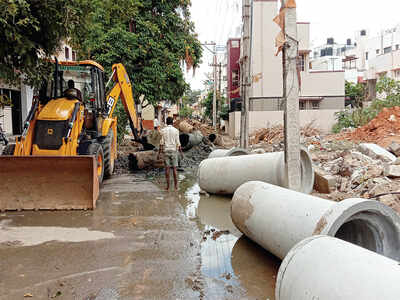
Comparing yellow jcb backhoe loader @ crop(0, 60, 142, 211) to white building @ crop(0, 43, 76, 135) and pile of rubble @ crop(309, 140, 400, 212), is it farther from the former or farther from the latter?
white building @ crop(0, 43, 76, 135)

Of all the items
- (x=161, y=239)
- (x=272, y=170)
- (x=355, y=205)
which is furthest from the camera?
(x=272, y=170)

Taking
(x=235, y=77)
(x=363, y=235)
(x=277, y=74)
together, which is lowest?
(x=363, y=235)

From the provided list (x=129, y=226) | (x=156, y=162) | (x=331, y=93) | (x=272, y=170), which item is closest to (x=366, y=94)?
(x=331, y=93)

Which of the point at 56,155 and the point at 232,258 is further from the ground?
the point at 56,155

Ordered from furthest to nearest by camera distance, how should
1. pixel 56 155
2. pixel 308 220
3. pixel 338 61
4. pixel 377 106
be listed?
pixel 338 61 < pixel 377 106 < pixel 56 155 < pixel 308 220

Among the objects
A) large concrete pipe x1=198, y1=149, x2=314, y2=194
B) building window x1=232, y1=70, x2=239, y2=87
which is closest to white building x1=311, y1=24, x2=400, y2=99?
building window x1=232, y1=70, x2=239, y2=87

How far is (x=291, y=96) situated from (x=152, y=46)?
12.0m

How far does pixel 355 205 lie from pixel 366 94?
3790 cm

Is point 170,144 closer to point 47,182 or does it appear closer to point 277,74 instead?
point 47,182

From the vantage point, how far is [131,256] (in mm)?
4711

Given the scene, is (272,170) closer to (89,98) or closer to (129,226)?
(129,226)

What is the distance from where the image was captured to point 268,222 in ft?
15.2

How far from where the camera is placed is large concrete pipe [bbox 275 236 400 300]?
2.26 m

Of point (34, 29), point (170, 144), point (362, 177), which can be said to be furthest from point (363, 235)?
point (34, 29)
